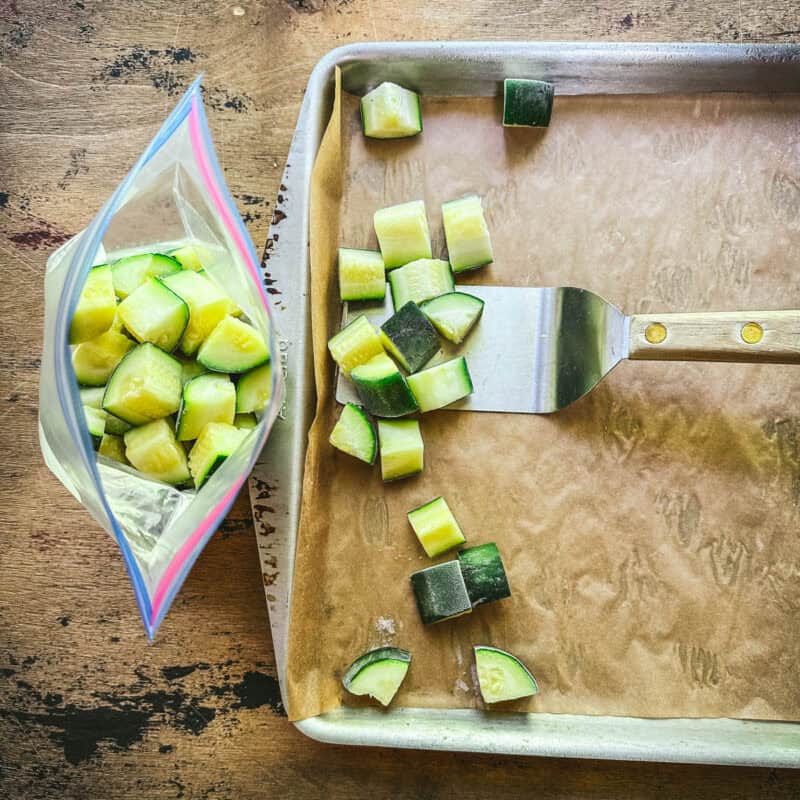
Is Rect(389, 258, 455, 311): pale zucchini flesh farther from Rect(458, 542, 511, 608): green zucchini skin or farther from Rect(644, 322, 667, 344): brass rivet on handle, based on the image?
Rect(458, 542, 511, 608): green zucchini skin

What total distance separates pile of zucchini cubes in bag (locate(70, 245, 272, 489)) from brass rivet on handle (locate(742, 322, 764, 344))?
959 millimetres

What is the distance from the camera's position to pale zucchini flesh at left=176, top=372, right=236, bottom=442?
151cm

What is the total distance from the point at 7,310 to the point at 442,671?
1320 millimetres

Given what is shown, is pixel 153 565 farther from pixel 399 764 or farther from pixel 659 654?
pixel 659 654

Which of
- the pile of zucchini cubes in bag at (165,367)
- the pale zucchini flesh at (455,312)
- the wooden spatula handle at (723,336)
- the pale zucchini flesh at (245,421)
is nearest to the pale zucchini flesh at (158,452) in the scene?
the pile of zucchini cubes in bag at (165,367)

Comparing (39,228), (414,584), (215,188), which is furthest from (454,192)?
(39,228)

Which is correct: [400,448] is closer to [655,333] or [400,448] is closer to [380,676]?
[380,676]

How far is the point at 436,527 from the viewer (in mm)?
1648

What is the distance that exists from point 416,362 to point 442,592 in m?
0.49

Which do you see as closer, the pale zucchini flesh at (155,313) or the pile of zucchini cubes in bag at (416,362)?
the pale zucchini flesh at (155,313)

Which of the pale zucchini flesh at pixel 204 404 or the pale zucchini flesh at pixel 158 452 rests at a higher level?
the pale zucchini flesh at pixel 204 404

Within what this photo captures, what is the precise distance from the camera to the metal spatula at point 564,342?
5.14 ft

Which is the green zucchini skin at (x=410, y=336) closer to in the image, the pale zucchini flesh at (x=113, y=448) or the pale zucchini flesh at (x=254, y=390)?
the pale zucchini flesh at (x=254, y=390)

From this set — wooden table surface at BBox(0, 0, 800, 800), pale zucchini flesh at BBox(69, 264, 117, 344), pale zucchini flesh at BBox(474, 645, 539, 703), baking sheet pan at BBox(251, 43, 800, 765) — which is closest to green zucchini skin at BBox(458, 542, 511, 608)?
pale zucchini flesh at BBox(474, 645, 539, 703)
